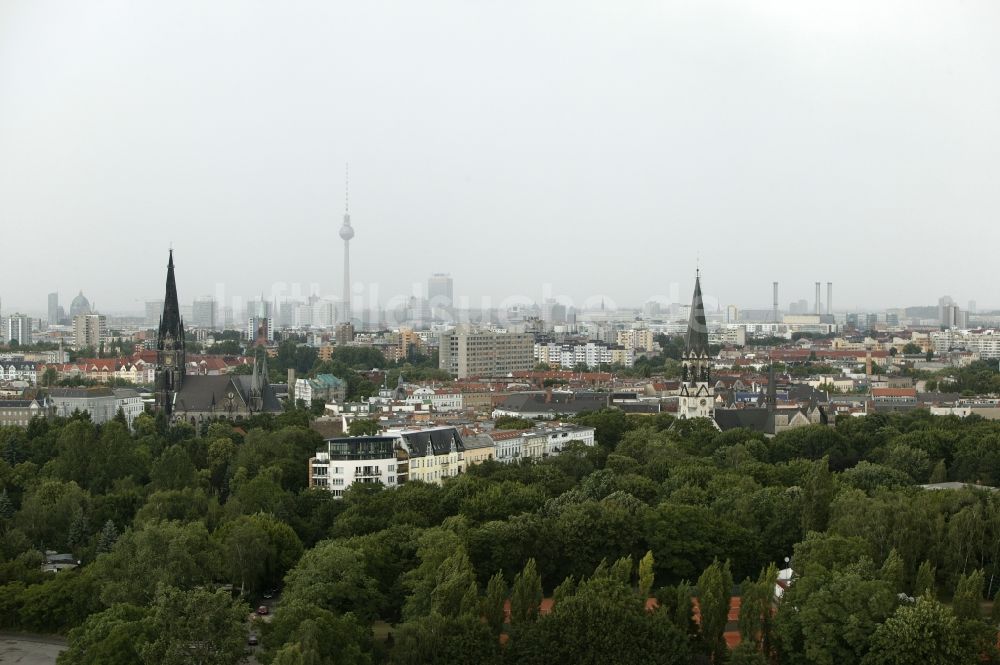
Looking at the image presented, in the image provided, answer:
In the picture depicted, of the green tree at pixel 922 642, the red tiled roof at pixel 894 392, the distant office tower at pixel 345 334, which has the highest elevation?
the distant office tower at pixel 345 334

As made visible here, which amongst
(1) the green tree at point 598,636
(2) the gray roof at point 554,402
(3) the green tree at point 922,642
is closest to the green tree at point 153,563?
(1) the green tree at point 598,636

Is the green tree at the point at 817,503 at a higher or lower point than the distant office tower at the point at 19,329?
lower

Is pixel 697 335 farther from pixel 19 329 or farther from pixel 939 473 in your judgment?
pixel 19 329

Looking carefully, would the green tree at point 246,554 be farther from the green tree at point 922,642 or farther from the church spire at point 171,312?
the church spire at point 171,312

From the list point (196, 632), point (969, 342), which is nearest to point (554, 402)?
point (196, 632)

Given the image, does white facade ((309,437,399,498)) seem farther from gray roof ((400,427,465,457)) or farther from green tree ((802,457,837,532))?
green tree ((802,457,837,532))

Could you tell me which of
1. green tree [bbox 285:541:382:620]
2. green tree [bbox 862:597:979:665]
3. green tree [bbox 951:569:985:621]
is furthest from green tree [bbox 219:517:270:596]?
green tree [bbox 951:569:985:621]

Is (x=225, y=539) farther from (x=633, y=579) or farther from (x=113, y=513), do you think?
(x=633, y=579)
